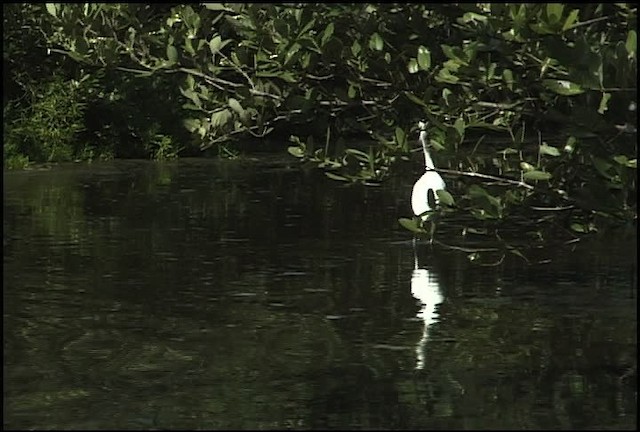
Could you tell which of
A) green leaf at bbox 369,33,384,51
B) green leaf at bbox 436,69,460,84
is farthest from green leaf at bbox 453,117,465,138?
green leaf at bbox 369,33,384,51

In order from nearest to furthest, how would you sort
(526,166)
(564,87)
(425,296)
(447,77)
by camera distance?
(564,87) < (447,77) < (526,166) < (425,296)

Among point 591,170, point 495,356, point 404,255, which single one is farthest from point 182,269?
point 591,170

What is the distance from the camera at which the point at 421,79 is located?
8.79m

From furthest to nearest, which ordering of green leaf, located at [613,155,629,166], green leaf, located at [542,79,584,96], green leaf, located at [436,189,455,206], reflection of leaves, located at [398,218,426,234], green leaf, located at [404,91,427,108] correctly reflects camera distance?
reflection of leaves, located at [398,218,426,234] → green leaf, located at [436,189,455,206] → green leaf, located at [404,91,427,108] → green leaf, located at [613,155,629,166] → green leaf, located at [542,79,584,96]

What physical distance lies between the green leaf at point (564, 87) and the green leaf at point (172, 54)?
2120 mm

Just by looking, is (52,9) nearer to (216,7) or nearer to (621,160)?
(216,7)

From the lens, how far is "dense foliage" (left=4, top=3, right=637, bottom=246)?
24.1 feet

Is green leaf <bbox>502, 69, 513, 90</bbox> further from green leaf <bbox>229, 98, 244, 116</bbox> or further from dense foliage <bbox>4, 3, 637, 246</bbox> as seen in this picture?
green leaf <bbox>229, 98, 244, 116</bbox>

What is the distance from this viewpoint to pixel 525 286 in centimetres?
1309

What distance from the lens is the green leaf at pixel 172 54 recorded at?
8586 millimetres

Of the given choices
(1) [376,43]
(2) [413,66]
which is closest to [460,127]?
(2) [413,66]

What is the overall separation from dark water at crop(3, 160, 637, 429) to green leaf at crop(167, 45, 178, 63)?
1.69 metres

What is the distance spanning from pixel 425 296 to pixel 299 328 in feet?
5.80

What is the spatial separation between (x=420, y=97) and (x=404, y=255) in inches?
264
